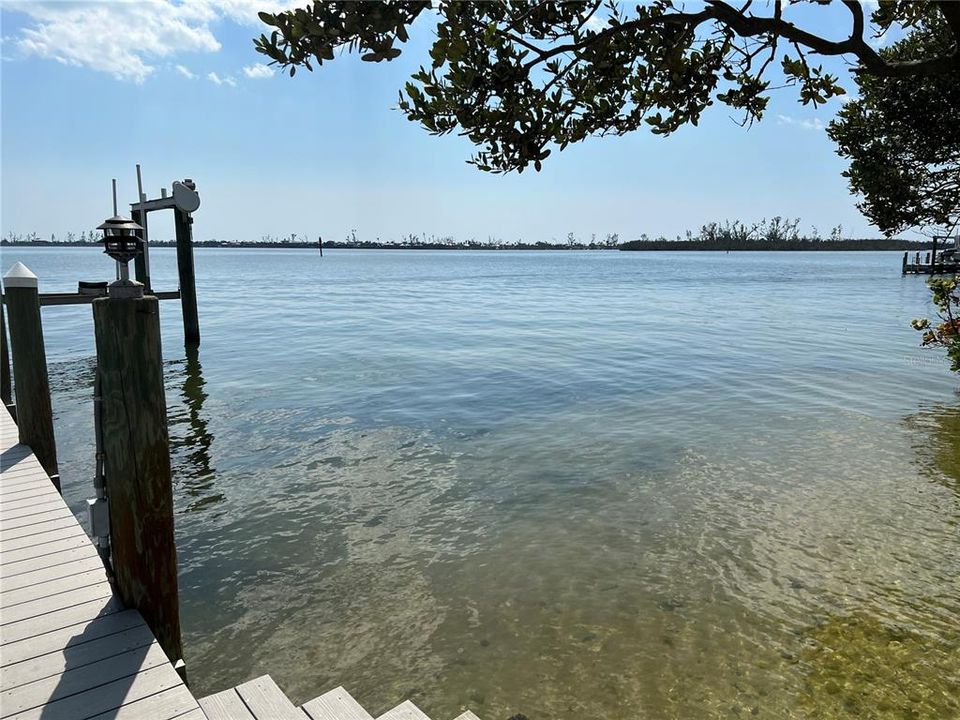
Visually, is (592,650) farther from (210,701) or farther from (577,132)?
(577,132)

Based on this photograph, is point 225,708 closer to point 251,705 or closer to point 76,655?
point 251,705

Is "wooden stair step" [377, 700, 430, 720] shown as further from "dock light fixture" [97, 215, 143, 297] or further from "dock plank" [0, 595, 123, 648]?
"dock light fixture" [97, 215, 143, 297]

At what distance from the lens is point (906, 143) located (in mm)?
9609

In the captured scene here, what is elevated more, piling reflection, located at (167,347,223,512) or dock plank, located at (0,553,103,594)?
dock plank, located at (0,553,103,594)

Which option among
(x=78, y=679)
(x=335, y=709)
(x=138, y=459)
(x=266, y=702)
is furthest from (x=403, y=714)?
(x=138, y=459)

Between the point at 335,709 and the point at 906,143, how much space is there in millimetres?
11032

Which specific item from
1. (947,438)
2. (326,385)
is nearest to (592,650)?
(947,438)

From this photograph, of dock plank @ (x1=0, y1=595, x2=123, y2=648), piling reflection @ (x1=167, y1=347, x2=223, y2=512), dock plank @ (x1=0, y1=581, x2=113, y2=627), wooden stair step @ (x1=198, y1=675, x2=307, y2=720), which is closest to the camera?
wooden stair step @ (x1=198, y1=675, x2=307, y2=720)

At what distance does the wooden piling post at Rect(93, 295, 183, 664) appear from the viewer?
352 cm

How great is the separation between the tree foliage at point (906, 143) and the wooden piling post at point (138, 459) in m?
8.99

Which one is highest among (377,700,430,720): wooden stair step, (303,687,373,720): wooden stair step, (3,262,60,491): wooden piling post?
(3,262,60,491): wooden piling post

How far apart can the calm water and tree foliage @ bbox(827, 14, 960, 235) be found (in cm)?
375

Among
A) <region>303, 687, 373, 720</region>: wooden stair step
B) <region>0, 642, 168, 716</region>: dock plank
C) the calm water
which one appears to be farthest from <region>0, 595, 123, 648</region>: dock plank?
<region>303, 687, 373, 720</region>: wooden stair step

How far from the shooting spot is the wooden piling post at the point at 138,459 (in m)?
3.52
